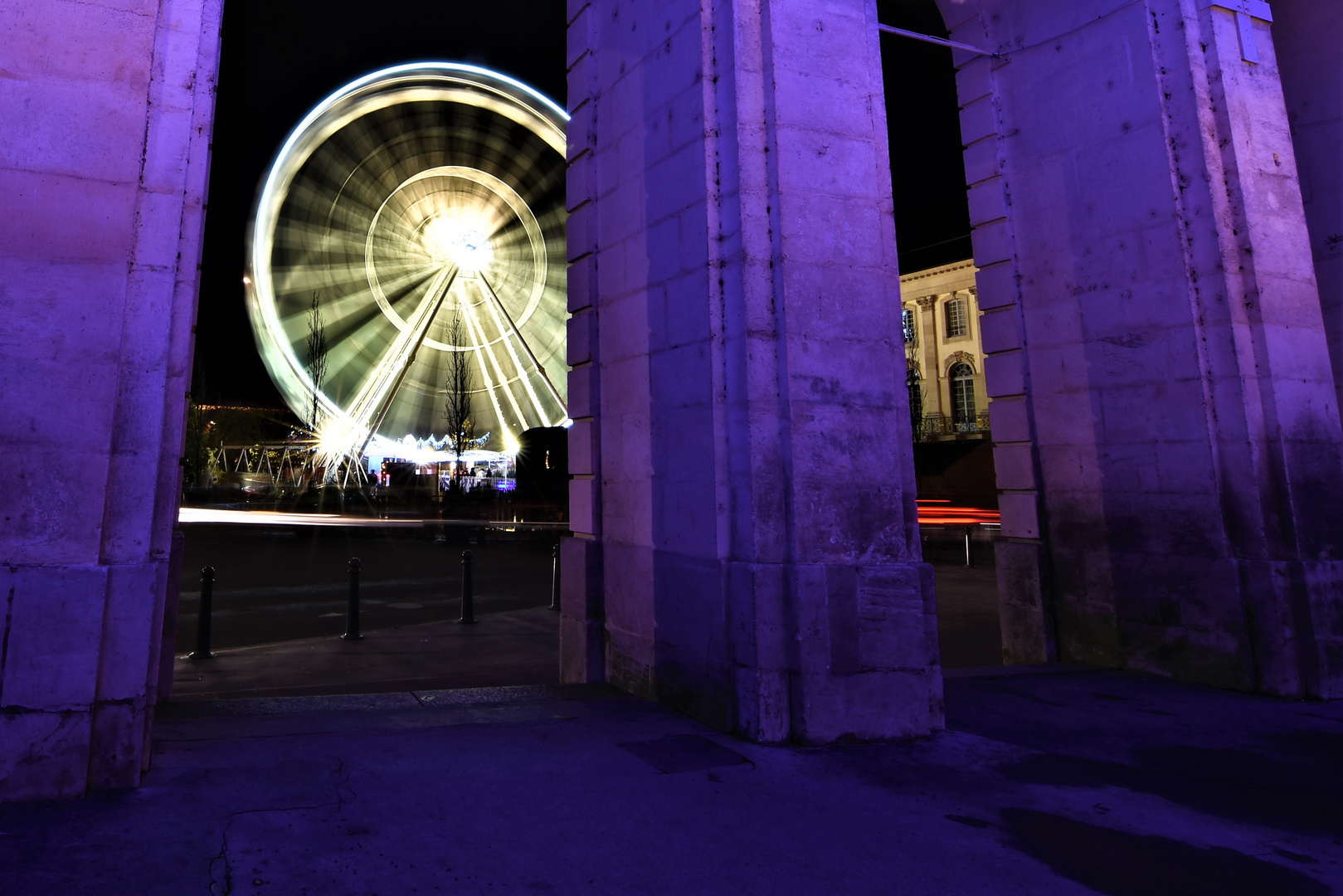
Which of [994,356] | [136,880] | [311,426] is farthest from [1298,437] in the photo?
[311,426]

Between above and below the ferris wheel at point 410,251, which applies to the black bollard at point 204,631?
below

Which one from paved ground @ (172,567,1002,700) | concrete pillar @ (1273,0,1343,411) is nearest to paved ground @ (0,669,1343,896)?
paved ground @ (172,567,1002,700)

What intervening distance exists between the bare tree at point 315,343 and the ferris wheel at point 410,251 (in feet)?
0.26

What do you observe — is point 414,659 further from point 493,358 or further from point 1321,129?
point 493,358

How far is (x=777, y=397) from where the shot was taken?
483 cm

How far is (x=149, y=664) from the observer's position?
3809 mm

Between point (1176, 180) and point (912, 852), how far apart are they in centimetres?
631

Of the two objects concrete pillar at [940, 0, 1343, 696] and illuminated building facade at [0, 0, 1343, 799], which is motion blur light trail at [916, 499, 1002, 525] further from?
illuminated building facade at [0, 0, 1343, 799]

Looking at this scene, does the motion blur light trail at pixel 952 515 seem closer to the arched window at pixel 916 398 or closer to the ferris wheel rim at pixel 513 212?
the ferris wheel rim at pixel 513 212

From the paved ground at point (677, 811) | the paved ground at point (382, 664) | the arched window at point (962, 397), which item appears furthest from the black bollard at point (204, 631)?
the arched window at point (962, 397)

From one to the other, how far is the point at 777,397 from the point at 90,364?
12.3 ft

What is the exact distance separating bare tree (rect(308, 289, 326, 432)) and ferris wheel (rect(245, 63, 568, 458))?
0.26ft

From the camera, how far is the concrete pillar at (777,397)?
4.68 metres

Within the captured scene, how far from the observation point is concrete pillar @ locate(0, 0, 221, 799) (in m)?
3.59
